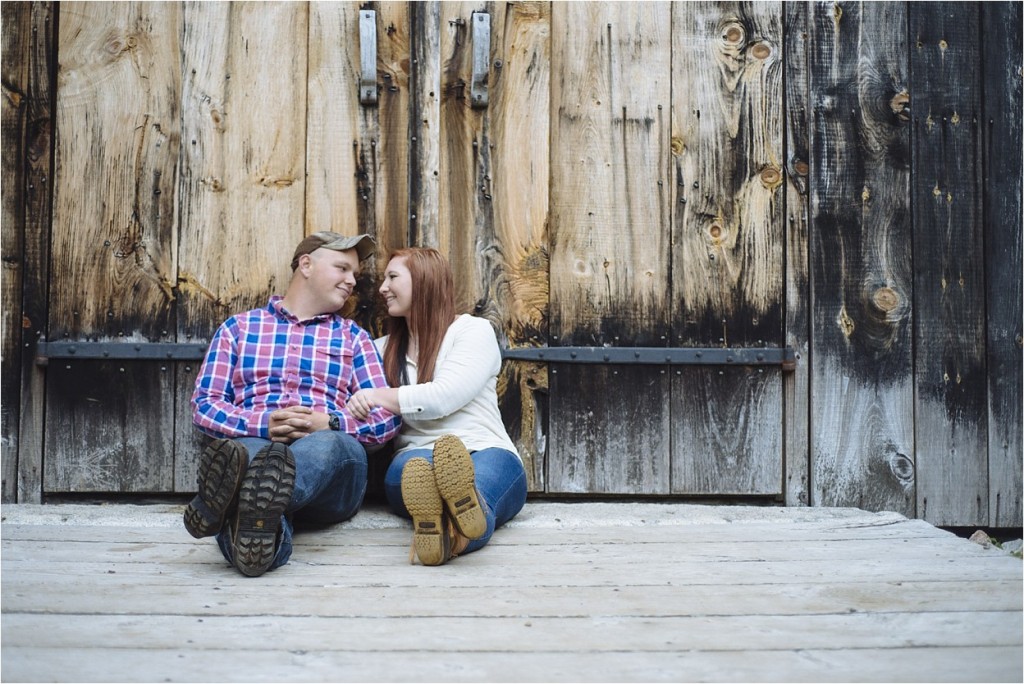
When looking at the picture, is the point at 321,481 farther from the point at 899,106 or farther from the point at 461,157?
the point at 899,106

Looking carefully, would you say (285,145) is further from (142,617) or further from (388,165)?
(142,617)

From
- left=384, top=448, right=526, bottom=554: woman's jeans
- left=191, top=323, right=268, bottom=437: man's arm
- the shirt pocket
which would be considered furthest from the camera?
the shirt pocket

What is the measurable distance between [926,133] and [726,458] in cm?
118

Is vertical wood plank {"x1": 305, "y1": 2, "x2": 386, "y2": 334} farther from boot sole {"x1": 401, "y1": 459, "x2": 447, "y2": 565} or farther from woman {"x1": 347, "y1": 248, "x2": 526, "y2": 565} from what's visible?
boot sole {"x1": 401, "y1": 459, "x2": 447, "y2": 565}

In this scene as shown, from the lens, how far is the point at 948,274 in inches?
102

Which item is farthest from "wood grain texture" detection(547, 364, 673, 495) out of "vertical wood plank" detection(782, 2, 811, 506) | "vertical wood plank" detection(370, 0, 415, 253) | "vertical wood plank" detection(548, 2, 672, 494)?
"vertical wood plank" detection(370, 0, 415, 253)

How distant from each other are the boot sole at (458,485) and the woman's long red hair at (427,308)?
0.55m

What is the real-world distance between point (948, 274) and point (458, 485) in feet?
5.65

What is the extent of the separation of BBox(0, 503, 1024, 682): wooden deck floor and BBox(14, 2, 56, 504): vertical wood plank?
35 cm

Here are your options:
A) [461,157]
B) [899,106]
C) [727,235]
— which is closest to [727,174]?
[727,235]

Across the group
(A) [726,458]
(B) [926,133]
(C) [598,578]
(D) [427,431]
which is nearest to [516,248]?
(D) [427,431]

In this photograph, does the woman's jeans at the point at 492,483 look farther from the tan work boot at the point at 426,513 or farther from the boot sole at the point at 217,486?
the boot sole at the point at 217,486

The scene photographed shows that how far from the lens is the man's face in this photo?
2.39m

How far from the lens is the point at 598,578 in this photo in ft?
5.94
